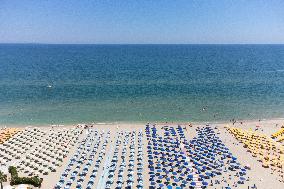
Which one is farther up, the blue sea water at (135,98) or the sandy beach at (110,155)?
the blue sea water at (135,98)

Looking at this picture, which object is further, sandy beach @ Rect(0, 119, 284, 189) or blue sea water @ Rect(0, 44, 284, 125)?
blue sea water @ Rect(0, 44, 284, 125)

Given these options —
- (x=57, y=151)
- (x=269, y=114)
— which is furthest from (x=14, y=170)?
(x=269, y=114)

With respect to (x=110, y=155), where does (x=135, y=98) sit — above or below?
above

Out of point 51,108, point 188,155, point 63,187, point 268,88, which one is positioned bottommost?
point 63,187

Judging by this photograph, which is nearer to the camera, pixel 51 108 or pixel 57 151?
pixel 57 151

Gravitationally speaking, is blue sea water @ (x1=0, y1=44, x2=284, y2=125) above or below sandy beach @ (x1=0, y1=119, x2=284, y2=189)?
above

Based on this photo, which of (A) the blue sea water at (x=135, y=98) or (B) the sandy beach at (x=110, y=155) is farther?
(A) the blue sea water at (x=135, y=98)

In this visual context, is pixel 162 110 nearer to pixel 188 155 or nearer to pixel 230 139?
pixel 230 139

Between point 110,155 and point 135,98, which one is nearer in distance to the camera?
point 110,155
